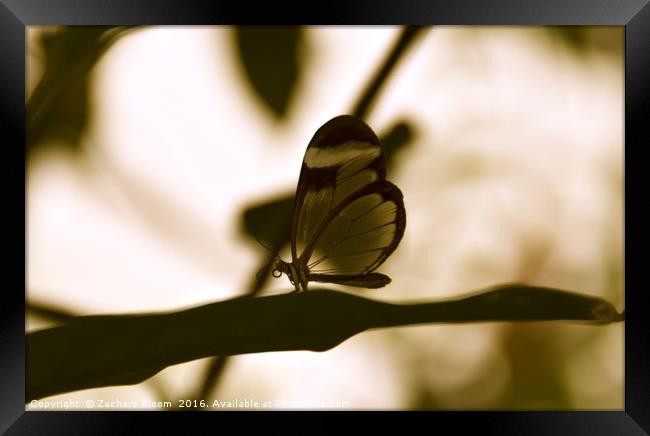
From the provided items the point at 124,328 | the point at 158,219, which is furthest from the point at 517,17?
the point at 124,328

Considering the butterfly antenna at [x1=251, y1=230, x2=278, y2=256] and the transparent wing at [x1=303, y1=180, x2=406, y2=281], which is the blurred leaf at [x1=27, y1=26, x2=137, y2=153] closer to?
the butterfly antenna at [x1=251, y1=230, x2=278, y2=256]

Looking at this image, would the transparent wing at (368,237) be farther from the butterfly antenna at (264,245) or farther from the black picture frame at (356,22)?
the black picture frame at (356,22)

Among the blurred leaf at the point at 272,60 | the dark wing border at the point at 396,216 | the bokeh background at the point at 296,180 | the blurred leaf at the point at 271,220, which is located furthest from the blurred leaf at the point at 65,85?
the dark wing border at the point at 396,216

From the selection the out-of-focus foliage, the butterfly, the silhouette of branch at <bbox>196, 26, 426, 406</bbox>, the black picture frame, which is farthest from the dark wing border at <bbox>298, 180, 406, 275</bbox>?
the out-of-focus foliage

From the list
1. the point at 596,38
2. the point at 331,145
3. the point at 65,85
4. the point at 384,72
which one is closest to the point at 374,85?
the point at 384,72

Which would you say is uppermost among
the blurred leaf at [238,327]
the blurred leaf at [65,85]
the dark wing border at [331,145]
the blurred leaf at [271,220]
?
the blurred leaf at [65,85]

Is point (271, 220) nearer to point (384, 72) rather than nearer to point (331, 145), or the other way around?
point (331, 145)
